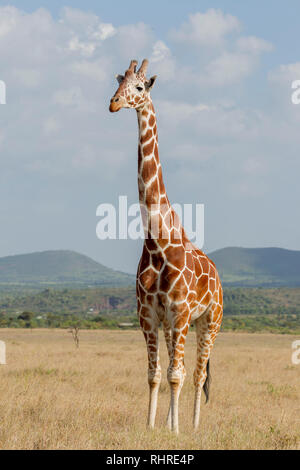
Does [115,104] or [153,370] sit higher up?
[115,104]

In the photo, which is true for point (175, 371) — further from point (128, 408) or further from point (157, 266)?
point (128, 408)

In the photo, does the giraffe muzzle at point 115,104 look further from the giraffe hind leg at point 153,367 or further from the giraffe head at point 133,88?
the giraffe hind leg at point 153,367

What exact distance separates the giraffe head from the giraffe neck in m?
0.22

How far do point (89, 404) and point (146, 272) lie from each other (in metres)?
3.21

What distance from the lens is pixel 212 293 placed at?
9062 mm

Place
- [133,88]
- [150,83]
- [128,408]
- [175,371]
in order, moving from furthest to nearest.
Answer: [128,408], [175,371], [150,83], [133,88]

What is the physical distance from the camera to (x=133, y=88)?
7555mm

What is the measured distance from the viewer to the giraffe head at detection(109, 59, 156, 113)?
736 centimetres

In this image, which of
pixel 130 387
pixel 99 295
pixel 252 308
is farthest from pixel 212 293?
pixel 99 295

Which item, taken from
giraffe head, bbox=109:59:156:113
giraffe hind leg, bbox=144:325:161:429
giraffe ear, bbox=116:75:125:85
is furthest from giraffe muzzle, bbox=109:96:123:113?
giraffe hind leg, bbox=144:325:161:429

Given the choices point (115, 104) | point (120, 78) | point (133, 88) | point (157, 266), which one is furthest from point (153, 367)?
point (120, 78)

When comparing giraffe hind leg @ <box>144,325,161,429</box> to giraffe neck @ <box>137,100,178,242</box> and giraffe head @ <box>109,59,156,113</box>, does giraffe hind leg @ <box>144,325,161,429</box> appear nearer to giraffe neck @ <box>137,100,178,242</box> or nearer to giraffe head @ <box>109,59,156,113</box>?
giraffe neck @ <box>137,100,178,242</box>

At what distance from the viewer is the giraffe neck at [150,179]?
793cm

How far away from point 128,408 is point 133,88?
17.9ft
